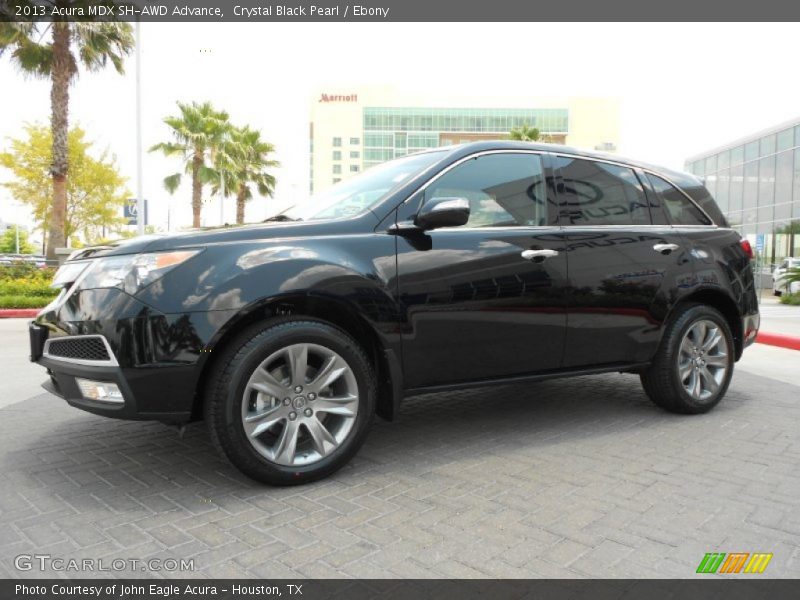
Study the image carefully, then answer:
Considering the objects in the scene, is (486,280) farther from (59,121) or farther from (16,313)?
(59,121)

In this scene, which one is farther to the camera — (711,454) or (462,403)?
(462,403)

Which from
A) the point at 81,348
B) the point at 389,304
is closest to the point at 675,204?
the point at 389,304

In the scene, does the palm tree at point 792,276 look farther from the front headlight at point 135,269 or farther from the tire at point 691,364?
the front headlight at point 135,269

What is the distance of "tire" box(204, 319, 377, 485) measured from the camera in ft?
9.38

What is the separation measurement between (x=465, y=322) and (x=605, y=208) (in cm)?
144

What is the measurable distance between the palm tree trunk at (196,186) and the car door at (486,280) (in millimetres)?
27682

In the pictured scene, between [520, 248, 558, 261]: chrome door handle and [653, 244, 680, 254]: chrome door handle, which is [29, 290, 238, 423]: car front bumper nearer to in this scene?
[520, 248, 558, 261]: chrome door handle

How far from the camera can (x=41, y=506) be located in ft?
9.18

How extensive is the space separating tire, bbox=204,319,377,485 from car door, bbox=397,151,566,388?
367 mm

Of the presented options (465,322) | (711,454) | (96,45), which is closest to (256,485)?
(465,322)

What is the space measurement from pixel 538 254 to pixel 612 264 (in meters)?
0.62

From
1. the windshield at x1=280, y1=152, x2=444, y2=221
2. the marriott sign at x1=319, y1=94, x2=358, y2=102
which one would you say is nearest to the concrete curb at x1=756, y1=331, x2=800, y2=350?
the windshield at x1=280, y1=152, x2=444, y2=221
